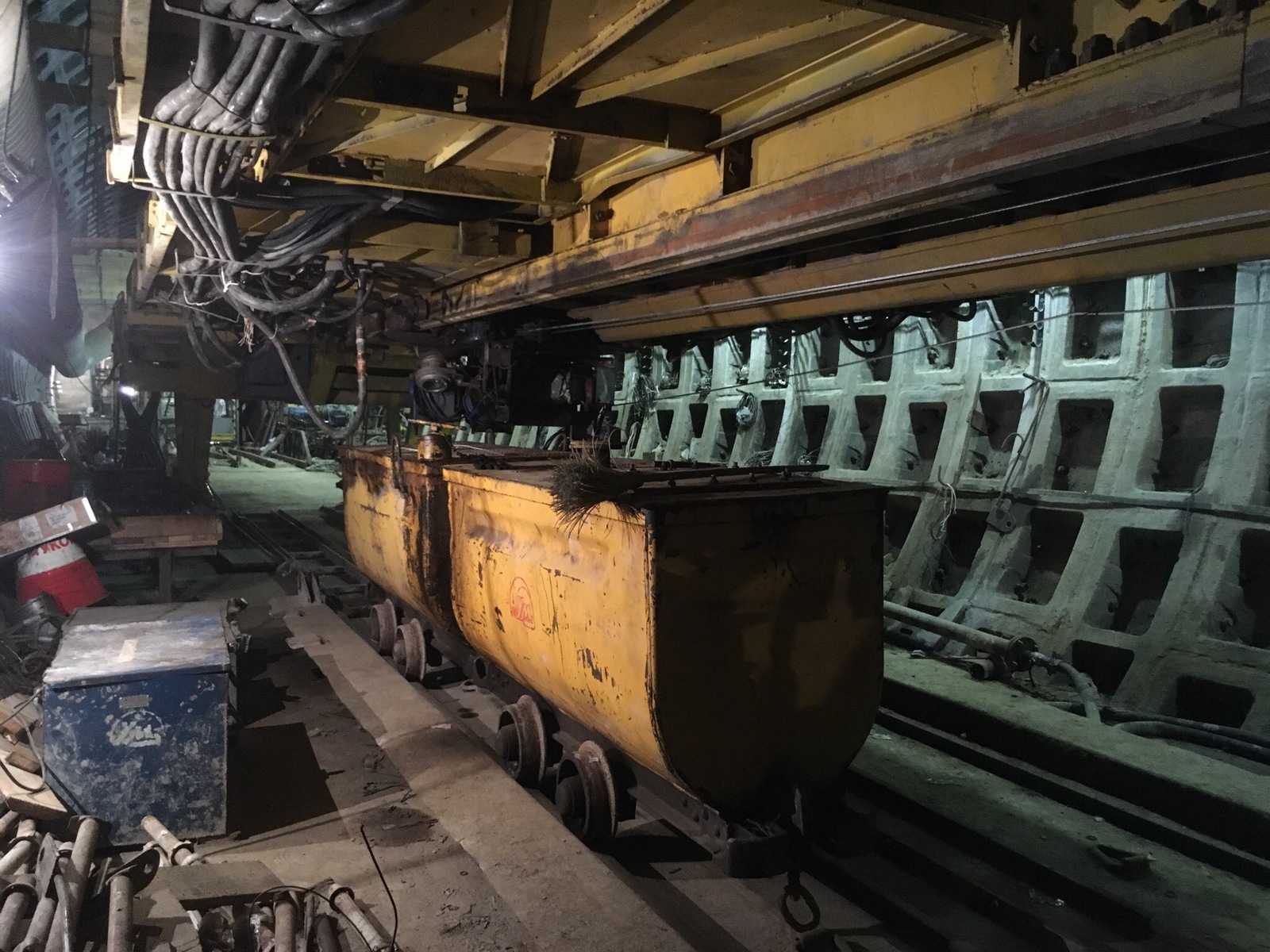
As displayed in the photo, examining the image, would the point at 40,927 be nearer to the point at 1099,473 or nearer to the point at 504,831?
the point at 504,831

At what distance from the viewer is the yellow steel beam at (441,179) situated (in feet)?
14.3

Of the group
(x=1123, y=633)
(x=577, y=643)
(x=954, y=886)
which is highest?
(x=577, y=643)

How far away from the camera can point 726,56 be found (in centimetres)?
309

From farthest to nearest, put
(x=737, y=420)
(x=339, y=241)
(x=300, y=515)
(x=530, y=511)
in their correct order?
(x=300, y=515), (x=737, y=420), (x=339, y=241), (x=530, y=511)

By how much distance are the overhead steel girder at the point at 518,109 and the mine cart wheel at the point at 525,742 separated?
9.55 feet

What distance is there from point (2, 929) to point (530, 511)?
2.50 m

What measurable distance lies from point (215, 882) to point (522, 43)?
3.61 m

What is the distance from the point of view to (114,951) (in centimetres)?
297

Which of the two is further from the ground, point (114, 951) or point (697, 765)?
point (697, 765)

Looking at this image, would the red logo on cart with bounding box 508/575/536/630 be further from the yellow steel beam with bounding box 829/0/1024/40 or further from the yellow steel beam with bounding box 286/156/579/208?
the yellow steel beam with bounding box 829/0/1024/40

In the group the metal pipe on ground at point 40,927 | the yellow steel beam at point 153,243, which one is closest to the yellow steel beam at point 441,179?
the yellow steel beam at point 153,243

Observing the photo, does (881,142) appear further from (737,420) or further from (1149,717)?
(737,420)

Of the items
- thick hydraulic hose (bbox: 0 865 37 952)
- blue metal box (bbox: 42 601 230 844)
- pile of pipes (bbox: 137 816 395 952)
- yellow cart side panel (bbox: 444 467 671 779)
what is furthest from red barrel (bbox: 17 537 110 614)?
pile of pipes (bbox: 137 816 395 952)

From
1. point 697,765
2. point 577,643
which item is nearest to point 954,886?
point 697,765
